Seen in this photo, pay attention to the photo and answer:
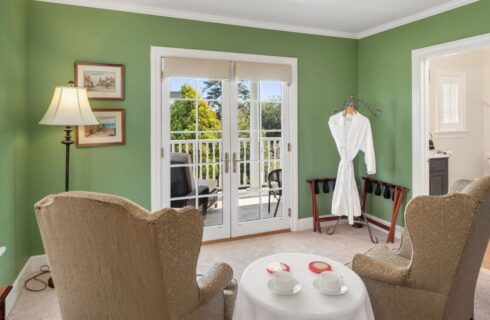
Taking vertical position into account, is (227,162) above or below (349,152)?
below

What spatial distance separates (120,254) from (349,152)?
121 inches

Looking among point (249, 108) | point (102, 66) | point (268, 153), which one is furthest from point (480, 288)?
point (102, 66)

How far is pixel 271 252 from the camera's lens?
11.9 ft

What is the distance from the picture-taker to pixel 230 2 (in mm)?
3320

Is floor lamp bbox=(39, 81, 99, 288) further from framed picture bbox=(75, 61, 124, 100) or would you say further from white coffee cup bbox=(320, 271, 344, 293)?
white coffee cup bbox=(320, 271, 344, 293)

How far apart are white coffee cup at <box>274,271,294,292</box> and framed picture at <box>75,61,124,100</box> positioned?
2509 mm

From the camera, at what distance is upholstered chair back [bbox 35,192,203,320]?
55.1 inches

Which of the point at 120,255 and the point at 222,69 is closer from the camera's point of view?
the point at 120,255

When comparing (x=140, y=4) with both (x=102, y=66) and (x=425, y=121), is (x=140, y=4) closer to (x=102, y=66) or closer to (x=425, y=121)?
(x=102, y=66)

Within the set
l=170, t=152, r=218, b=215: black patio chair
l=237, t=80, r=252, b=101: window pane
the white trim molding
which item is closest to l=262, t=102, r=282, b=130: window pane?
l=237, t=80, r=252, b=101: window pane

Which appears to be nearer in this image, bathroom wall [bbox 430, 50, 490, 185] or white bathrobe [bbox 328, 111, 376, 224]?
white bathrobe [bbox 328, 111, 376, 224]

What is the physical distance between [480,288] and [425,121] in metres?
1.74

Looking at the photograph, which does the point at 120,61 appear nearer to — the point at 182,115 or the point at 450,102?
the point at 182,115

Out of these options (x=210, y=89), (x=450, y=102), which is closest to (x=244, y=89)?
(x=210, y=89)
